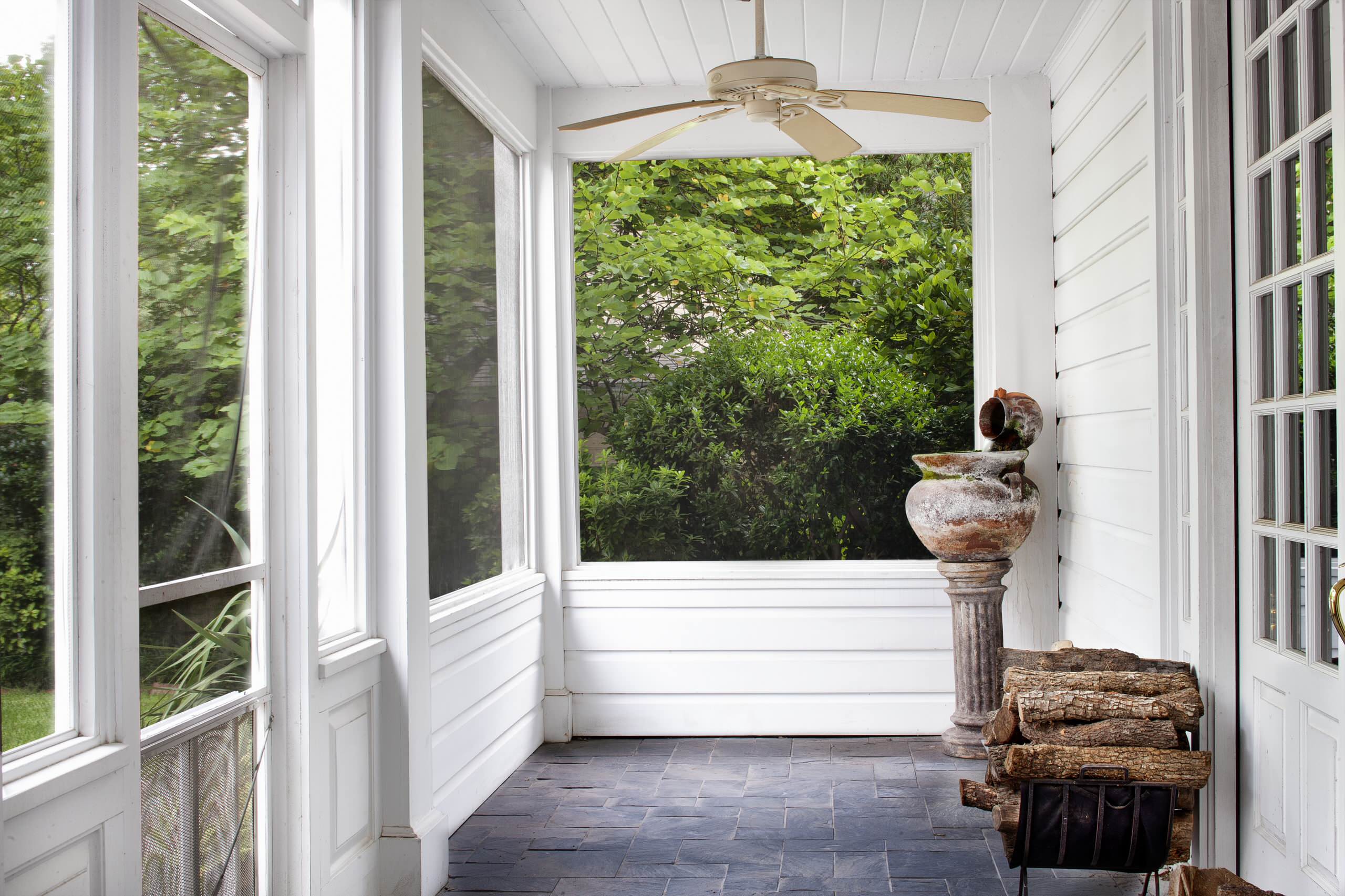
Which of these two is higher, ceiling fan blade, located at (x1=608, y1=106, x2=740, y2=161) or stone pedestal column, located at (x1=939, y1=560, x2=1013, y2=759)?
ceiling fan blade, located at (x1=608, y1=106, x2=740, y2=161)

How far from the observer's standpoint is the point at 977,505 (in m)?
4.23

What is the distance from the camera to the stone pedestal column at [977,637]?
431 cm

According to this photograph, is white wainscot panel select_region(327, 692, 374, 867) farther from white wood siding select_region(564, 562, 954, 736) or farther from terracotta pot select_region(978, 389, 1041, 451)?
terracotta pot select_region(978, 389, 1041, 451)

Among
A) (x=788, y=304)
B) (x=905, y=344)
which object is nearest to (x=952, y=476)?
(x=905, y=344)

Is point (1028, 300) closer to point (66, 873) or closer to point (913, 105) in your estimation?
point (913, 105)

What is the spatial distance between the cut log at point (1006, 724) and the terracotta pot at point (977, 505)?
133 cm

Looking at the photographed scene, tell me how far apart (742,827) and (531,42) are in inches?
122

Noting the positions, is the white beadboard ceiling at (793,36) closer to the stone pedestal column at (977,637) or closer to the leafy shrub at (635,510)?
the leafy shrub at (635,510)

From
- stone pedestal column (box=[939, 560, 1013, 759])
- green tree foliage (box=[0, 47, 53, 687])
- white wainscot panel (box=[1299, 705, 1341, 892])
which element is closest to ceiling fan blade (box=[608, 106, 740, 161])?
green tree foliage (box=[0, 47, 53, 687])

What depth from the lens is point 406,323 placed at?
3.07 meters

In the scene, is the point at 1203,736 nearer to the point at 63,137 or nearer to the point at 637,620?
the point at 637,620

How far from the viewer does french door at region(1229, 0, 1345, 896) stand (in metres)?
2.26

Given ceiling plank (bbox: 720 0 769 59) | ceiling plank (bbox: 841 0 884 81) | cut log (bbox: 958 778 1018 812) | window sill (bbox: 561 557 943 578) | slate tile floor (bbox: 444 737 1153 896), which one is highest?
ceiling plank (bbox: 841 0 884 81)

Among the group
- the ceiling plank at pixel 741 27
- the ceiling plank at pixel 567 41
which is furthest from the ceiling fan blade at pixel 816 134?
the ceiling plank at pixel 567 41
